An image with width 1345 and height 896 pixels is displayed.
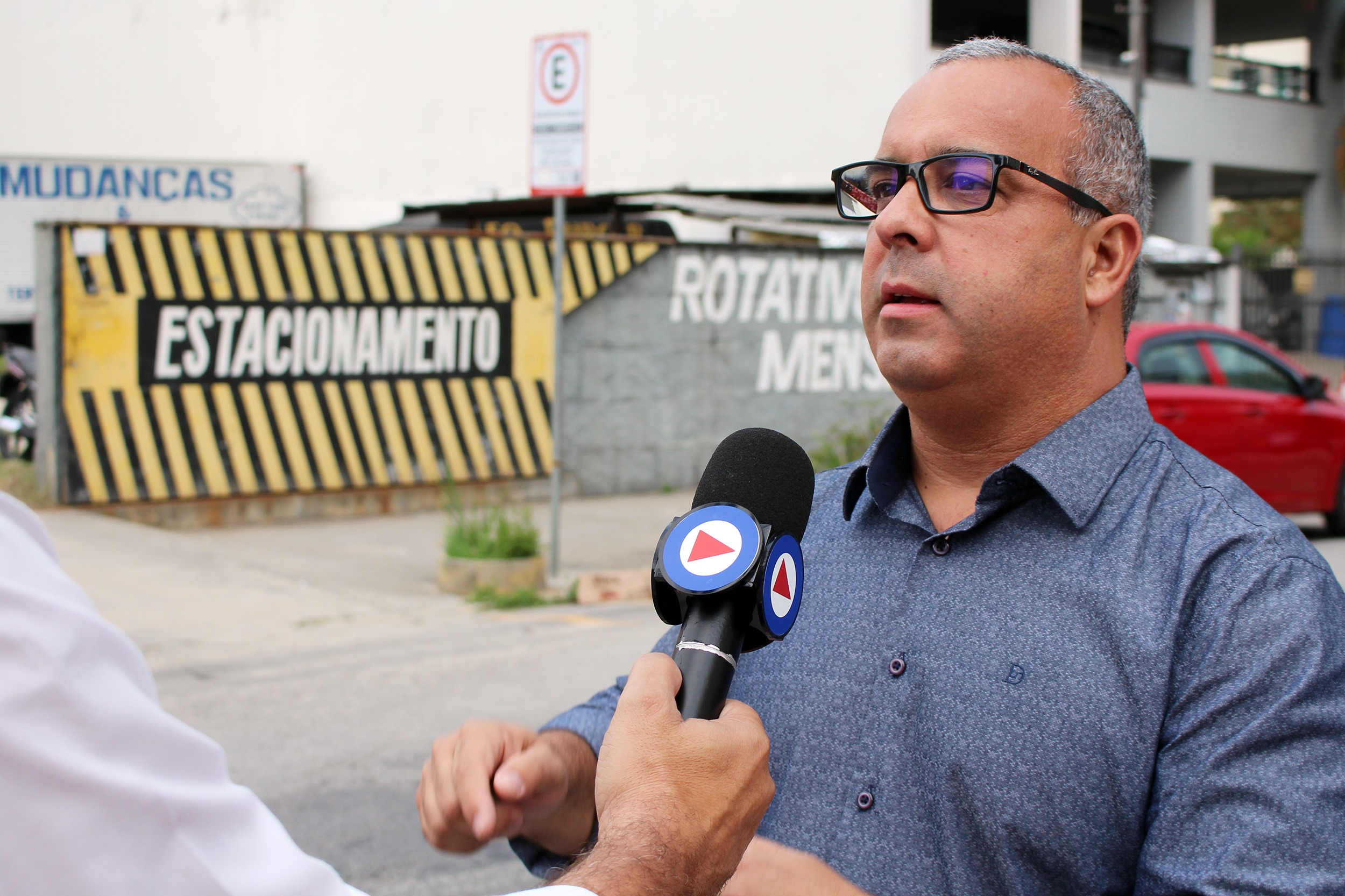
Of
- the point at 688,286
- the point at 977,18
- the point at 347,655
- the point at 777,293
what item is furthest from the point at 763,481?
the point at 977,18

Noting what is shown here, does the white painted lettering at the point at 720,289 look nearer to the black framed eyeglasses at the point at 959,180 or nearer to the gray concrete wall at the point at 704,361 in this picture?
the gray concrete wall at the point at 704,361

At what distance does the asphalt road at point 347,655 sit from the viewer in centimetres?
446

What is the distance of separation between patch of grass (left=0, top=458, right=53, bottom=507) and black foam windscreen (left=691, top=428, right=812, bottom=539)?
924 cm

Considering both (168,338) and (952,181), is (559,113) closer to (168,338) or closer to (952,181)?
(168,338)

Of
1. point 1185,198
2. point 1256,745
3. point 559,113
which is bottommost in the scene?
point 1256,745

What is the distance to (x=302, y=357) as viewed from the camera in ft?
35.5

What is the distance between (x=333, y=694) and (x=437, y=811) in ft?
14.9

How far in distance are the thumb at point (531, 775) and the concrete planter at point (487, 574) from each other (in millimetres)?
6656

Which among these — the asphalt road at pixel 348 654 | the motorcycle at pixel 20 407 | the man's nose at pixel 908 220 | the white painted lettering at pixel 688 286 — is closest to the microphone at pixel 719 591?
the man's nose at pixel 908 220

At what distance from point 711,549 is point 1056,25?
75.0 feet

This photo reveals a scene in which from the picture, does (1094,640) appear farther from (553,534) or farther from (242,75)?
(242,75)

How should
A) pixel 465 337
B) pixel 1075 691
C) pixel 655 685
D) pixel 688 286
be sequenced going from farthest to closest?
pixel 688 286 < pixel 465 337 < pixel 1075 691 < pixel 655 685

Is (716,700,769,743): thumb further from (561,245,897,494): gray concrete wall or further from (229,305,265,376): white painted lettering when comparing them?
(561,245,897,494): gray concrete wall

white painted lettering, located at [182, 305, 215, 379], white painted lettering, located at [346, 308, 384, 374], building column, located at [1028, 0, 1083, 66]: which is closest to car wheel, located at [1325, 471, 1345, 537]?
Answer: white painted lettering, located at [346, 308, 384, 374]
